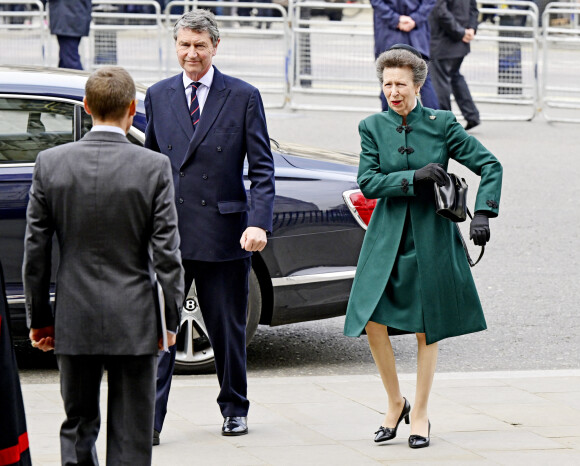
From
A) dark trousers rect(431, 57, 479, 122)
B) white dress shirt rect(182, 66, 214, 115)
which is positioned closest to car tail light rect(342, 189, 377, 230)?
white dress shirt rect(182, 66, 214, 115)

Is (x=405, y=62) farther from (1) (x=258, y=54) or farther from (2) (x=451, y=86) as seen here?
(1) (x=258, y=54)

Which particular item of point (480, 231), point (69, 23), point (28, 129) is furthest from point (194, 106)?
point (69, 23)

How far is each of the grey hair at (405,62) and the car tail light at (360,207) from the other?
1334mm

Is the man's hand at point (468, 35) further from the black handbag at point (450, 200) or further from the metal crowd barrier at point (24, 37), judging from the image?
the black handbag at point (450, 200)

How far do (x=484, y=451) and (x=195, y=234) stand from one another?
1505 millimetres

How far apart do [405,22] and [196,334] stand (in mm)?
7599

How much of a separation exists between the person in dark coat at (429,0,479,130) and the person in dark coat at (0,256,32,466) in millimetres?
11227

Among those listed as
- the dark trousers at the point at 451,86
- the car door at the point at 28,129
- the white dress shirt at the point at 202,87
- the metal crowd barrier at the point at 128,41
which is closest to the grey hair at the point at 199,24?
the white dress shirt at the point at 202,87

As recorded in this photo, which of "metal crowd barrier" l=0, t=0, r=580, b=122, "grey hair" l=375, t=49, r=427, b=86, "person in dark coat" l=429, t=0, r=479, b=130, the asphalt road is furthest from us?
"metal crowd barrier" l=0, t=0, r=580, b=122

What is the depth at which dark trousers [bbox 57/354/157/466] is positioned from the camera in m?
4.15

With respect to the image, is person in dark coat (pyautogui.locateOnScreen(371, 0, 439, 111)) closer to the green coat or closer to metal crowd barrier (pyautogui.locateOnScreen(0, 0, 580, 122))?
metal crowd barrier (pyautogui.locateOnScreen(0, 0, 580, 122))

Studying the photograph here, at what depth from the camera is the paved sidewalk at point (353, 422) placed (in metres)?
5.19

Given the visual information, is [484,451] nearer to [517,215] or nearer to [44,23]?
[517,215]

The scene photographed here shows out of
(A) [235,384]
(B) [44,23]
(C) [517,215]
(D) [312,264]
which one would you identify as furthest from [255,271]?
(B) [44,23]
